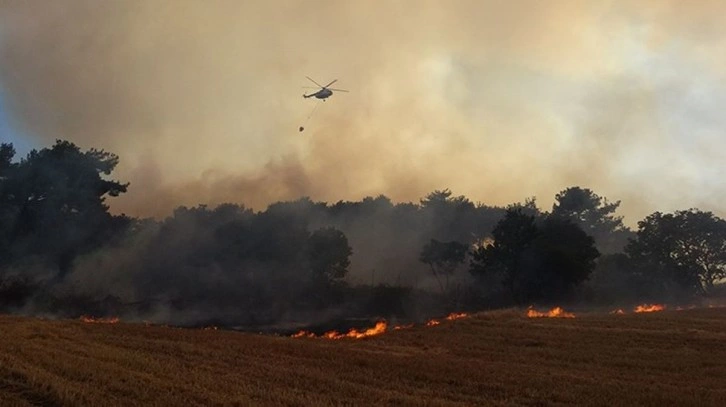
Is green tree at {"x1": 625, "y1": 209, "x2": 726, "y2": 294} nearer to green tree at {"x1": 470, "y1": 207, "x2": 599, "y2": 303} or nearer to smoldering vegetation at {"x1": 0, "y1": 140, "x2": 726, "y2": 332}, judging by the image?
smoldering vegetation at {"x1": 0, "y1": 140, "x2": 726, "y2": 332}

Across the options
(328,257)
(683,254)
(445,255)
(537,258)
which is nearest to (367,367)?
(328,257)

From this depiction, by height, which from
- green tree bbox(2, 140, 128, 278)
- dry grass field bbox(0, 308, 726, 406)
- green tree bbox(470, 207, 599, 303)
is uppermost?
green tree bbox(2, 140, 128, 278)

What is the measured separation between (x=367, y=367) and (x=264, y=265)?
70.0 metres

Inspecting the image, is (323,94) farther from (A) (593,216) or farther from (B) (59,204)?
(A) (593,216)

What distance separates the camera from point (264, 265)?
98.9m

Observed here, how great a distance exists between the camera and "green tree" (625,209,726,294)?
337ft

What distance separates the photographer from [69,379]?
2053 cm

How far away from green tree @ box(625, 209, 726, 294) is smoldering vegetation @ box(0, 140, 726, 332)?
0.16 m

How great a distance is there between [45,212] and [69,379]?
2990 inches

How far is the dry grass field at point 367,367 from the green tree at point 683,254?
189 ft

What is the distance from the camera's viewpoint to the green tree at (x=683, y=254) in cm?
10281

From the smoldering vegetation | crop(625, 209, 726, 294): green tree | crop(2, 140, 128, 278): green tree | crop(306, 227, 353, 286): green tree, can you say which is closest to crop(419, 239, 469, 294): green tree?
the smoldering vegetation

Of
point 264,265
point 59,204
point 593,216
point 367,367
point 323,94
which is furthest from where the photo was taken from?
point 593,216

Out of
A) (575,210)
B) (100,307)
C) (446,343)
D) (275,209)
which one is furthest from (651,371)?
(575,210)
